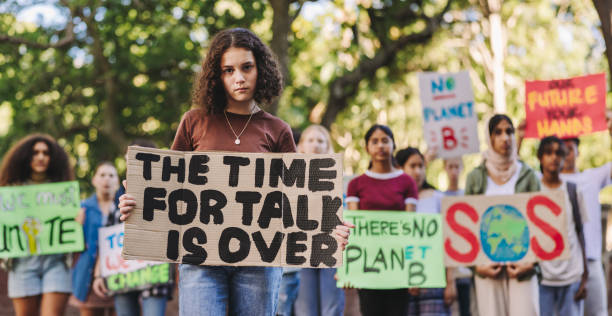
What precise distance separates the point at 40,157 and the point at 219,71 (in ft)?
11.4

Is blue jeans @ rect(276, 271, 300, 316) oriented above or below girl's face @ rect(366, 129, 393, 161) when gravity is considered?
below

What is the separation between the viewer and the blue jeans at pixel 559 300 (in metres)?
6.00

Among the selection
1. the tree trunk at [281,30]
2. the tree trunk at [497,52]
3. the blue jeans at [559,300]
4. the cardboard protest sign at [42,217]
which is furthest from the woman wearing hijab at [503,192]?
the tree trunk at [497,52]

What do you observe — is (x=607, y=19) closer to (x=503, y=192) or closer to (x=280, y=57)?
(x=503, y=192)

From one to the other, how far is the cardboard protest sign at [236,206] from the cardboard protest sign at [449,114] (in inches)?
198

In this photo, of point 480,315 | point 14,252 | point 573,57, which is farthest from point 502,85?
point 14,252

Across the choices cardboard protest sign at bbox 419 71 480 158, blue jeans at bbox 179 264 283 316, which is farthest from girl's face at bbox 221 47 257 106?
cardboard protest sign at bbox 419 71 480 158

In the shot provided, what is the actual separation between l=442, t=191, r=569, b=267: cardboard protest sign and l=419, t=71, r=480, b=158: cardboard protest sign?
271 cm

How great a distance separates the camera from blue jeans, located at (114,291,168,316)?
6004 millimetres

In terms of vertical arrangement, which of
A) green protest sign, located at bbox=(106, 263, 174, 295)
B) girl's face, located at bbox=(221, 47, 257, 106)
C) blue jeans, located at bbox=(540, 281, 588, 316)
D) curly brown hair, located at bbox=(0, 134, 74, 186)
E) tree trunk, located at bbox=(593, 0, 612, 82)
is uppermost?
tree trunk, located at bbox=(593, 0, 612, 82)

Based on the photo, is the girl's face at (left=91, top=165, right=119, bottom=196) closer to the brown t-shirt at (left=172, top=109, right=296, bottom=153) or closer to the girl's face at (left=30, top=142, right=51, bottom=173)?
the girl's face at (left=30, top=142, right=51, bottom=173)

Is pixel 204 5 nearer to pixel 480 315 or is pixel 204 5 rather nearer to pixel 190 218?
pixel 480 315

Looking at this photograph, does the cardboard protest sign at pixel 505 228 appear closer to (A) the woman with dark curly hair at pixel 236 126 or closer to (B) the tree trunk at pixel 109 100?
(A) the woman with dark curly hair at pixel 236 126

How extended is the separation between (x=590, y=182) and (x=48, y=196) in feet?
15.0
